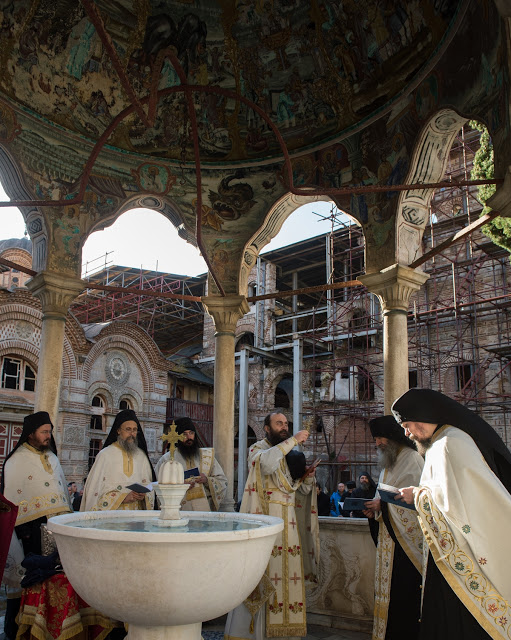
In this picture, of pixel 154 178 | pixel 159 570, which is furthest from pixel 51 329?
pixel 159 570

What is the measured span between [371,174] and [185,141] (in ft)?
9.16

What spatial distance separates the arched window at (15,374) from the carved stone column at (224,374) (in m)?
10.6

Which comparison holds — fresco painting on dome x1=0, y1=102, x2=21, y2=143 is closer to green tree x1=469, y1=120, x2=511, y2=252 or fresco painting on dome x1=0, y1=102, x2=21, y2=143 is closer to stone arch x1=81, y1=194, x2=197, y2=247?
stone arch x1=81, y1=194, x2=197, y2=247

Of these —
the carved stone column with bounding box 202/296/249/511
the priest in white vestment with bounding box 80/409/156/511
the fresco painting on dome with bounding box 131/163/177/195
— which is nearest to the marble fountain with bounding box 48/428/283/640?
→ the priest in white vestment with bounding box 80/409/156/511

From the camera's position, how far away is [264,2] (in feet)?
24.7

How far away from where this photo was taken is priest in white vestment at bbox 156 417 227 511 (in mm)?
5938

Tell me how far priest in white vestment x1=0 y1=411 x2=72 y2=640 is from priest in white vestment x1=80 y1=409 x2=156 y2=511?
0.29m

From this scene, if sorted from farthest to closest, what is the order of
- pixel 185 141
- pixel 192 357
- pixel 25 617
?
1. pixel 192 357
2. pixel 185 141
3. pixel 25 617

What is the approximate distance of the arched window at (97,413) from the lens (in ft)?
62.9

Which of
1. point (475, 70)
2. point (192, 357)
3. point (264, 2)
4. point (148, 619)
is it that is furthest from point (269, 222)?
point (192, 357)

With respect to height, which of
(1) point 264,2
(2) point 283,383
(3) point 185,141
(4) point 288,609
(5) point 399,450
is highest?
(1) point 264,2

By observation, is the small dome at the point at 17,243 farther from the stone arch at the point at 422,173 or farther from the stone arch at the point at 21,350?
the stone arch at the point at 422,173

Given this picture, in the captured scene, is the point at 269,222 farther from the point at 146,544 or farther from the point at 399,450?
the point at 146,544

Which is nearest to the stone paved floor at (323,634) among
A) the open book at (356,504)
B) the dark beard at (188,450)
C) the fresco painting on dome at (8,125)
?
the open book at (356,504)
